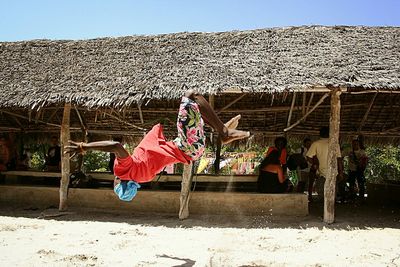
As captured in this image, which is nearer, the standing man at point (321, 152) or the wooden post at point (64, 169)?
the standing man at point (321, 152)

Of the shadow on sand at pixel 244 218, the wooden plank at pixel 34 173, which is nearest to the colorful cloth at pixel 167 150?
the shadow on sand at pixel 244 218

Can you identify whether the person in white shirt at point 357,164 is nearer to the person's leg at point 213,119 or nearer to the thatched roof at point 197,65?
the thatched roof at point 197,65

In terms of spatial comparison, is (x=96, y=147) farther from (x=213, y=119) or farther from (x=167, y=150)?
(x=213, y=119)

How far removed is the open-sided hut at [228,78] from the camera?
6.64m

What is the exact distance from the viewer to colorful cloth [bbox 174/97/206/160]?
367 centimetres

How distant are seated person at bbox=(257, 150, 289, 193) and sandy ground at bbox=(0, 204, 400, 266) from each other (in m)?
0.56

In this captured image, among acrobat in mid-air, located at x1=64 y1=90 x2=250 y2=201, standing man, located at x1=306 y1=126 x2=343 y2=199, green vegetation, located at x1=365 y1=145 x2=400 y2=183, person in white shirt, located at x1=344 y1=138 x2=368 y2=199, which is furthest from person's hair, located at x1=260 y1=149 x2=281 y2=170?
green vegetation, located at x1=365 y1=145 x2=400 y2=183

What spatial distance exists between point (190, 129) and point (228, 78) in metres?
3.21

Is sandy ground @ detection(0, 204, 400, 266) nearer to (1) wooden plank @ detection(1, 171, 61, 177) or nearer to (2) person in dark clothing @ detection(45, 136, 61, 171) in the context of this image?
(1) wooden plank @ detection(1, 171, 61, 177)

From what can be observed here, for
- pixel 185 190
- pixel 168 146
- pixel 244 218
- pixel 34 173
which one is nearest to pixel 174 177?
pixel 185 190

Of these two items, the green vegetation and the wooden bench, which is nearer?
the wooden bench

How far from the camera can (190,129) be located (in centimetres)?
378

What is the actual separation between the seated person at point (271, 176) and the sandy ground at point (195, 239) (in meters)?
0.56

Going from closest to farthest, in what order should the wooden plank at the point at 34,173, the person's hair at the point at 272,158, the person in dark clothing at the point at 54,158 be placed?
the person's hair at the point at 272,158
the wooden plank at the point at 34,173
the person in dark clothing at the point at 54,158
